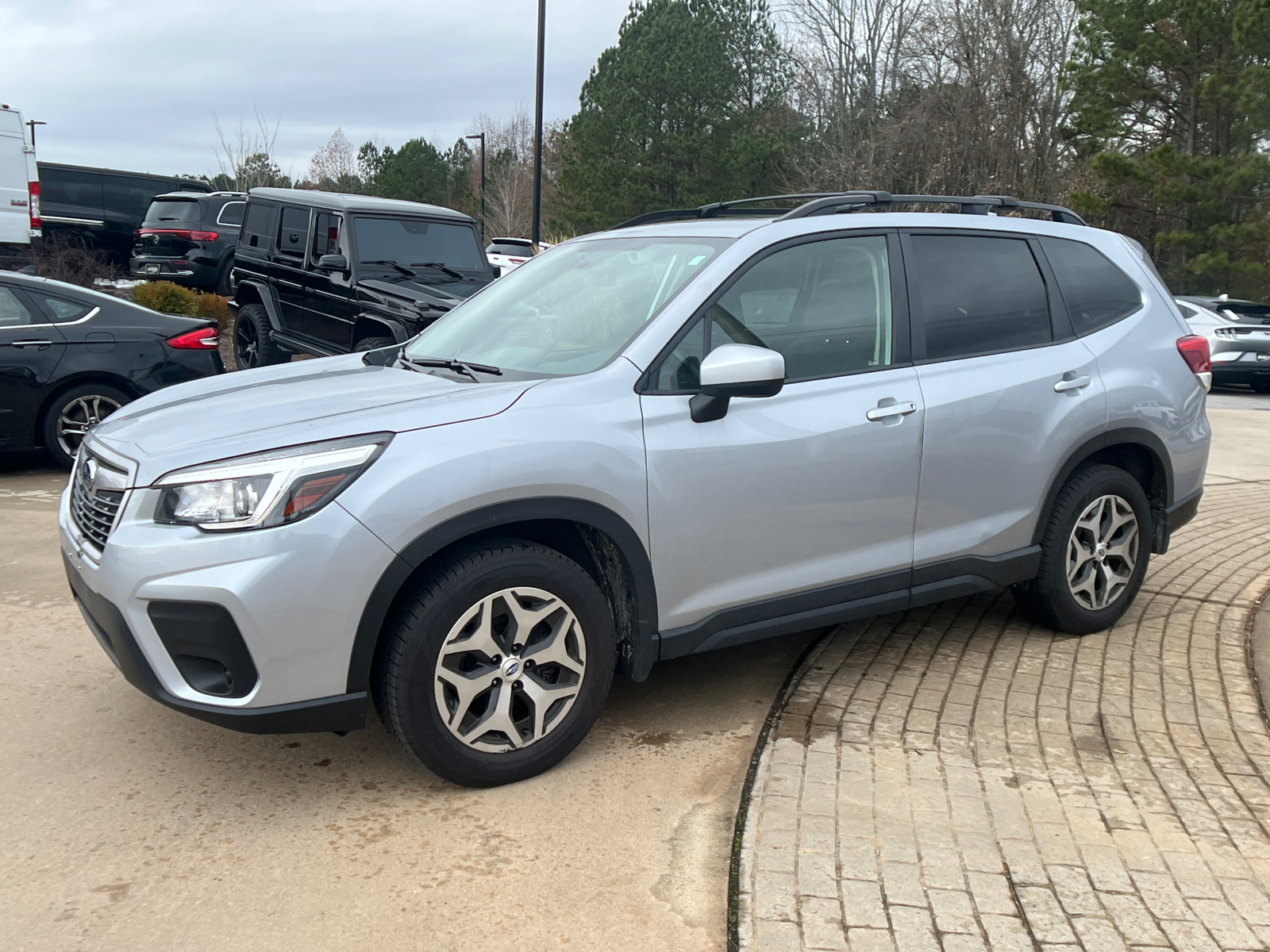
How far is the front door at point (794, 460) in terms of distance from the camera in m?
3.54

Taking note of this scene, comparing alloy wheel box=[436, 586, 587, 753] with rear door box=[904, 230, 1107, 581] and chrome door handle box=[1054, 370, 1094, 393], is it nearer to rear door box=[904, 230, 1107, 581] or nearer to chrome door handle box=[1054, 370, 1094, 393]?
rear door box=[904, 230, 1107, 581]

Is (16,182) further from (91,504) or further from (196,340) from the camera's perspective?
(91,504)

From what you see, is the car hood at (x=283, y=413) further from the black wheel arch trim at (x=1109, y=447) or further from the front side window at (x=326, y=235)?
the front side window at (x=326, y=235)

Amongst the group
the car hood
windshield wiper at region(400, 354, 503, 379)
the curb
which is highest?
windshield wiper at region(400, 354, 503, 379)

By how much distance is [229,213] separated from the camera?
17625 mm

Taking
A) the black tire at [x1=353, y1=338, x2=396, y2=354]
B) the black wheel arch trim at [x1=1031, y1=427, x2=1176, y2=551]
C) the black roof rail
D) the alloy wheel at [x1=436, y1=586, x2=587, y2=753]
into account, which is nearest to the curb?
the alloy wheel at [x1=436, y1=586, x2=587, y2=753]

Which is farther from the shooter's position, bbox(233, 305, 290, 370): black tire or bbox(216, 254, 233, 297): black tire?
bbox(216, 254, 233, 297): black tire

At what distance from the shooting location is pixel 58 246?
18078 millimetres

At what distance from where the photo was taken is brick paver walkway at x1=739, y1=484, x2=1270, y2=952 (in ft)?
8.96

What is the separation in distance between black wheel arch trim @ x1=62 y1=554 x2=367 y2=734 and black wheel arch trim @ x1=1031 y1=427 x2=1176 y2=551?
286 centimetres

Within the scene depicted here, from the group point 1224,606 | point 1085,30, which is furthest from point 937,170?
point 1224,606

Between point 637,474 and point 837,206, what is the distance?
1489 millimetres

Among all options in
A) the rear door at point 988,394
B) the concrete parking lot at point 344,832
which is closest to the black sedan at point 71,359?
the concrete parking lot at point 344,832

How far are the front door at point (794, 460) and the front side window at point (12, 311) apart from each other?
5944mm
